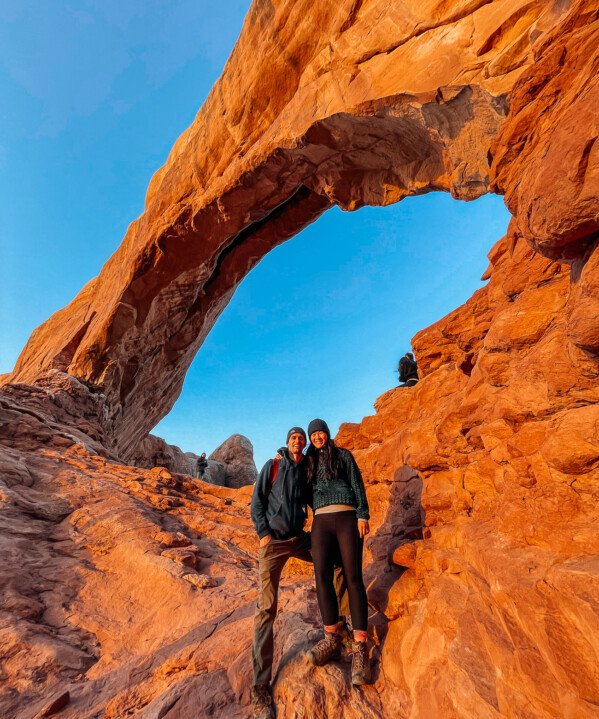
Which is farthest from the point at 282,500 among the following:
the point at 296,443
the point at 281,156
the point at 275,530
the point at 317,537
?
the point at 281,156

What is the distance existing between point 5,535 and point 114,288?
14599 millimetres

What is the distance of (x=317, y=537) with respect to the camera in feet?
12.1

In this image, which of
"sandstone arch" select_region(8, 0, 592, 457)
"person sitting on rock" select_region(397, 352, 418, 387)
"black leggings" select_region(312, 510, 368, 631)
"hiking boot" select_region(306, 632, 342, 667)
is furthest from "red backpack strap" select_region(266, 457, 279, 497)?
"person sitting on rock" select_region(397, 352, 418, 387)

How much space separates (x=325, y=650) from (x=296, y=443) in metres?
1.96

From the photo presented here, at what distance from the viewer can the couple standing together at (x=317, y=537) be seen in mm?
3359

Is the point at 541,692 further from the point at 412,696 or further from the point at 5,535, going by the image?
the point at 5,535

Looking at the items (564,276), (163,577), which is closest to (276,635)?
(163,577)

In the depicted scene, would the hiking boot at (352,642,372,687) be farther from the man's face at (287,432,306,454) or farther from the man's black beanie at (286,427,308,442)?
the man's black beanie at (286,427,308,442)

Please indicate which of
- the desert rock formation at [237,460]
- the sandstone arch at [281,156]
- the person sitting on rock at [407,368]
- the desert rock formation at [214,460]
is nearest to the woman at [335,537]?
the sandstone arch at [281,156]

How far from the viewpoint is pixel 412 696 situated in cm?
304

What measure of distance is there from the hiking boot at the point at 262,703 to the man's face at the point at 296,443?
7.00 feet

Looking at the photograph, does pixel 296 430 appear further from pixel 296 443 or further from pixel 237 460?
pixel 237 460

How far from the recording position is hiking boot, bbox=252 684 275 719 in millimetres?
3043

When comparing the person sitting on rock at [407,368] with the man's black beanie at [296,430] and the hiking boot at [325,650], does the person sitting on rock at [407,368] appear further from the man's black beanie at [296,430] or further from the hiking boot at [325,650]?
the hiking boot at [325,650]
